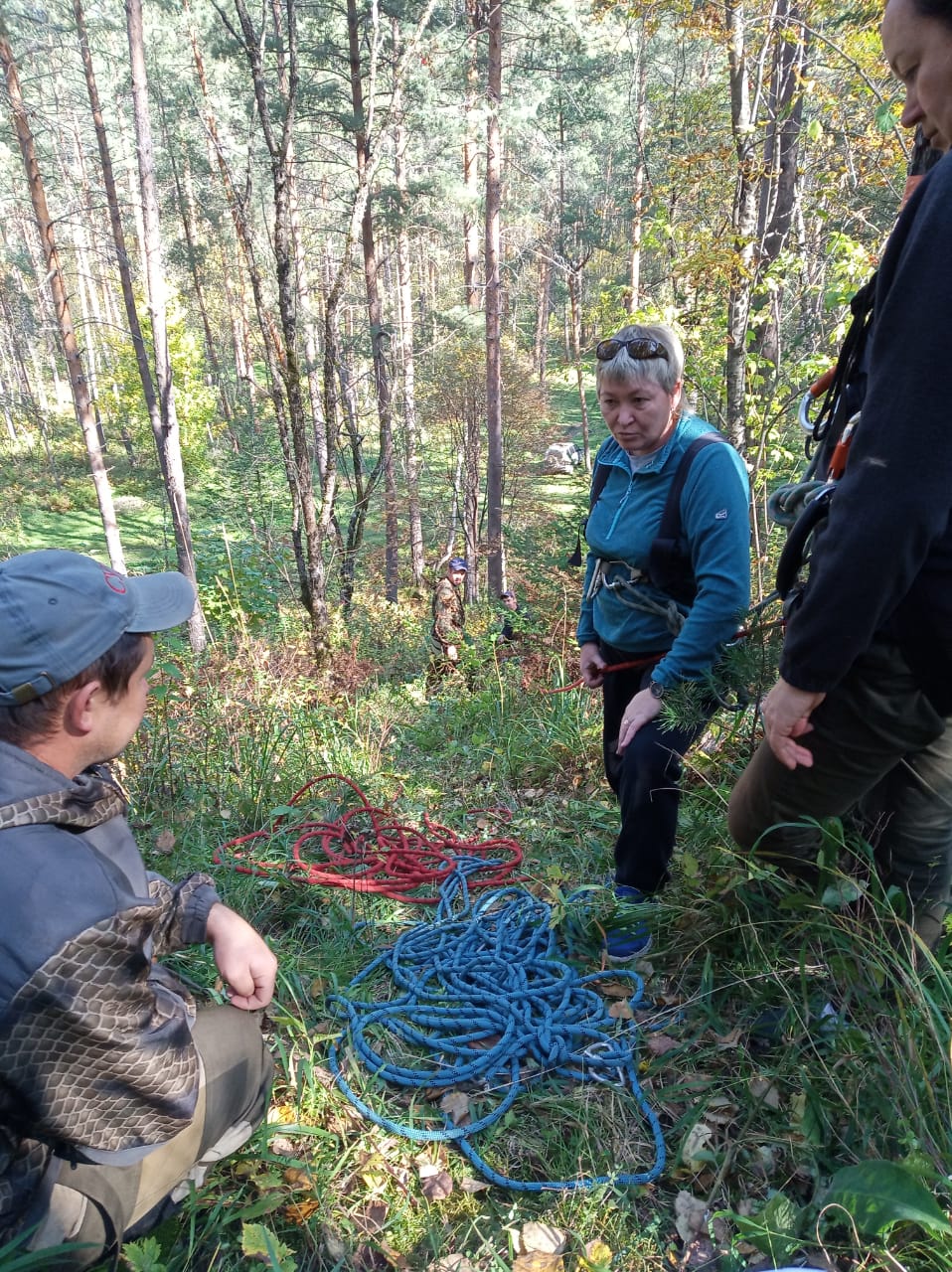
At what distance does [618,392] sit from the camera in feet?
7.53

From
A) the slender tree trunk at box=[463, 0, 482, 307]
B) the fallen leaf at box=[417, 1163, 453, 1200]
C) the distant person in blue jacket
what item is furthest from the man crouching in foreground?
the slender tree trunk at box=[463, 0, 482, 307]

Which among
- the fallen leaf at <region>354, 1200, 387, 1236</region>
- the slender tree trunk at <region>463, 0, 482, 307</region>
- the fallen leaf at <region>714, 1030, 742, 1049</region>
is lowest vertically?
the fallen leaf at <region>354, 1200, 387, 1236</region>

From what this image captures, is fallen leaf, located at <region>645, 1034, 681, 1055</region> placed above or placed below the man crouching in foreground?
below

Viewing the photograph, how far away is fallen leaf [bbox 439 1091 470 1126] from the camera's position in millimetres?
1903

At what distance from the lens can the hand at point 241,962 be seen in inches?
61.8

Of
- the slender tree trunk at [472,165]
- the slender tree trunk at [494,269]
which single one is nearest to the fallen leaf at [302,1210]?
the slender tree trunk at [472,165]

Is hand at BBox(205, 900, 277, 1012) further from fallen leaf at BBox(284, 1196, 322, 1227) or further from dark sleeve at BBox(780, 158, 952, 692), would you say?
dark sleeve at BBox(780, 158, 952, 692)

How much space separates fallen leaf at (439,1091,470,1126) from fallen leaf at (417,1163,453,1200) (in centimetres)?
14

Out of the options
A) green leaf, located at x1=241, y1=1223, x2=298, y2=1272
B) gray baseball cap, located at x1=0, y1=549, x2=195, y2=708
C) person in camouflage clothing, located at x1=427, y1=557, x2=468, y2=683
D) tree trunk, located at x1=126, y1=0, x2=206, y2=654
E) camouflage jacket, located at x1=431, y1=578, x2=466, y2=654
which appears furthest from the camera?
tree trunk, located at x1=126, y1=0, x2=206, y2=654

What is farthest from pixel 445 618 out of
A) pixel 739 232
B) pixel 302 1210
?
pixel 302 1210

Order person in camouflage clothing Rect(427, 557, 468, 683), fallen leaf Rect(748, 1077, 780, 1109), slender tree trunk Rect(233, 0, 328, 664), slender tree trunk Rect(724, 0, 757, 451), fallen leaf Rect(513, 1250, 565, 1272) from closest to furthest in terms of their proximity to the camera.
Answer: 1. fallen leaf Rect(513, 1250, 565, 1272)
2. fallen leaf Rect(748, 1077, 780, 1109)
3. slender tree trunk Rect(724, 0, 757, 451)
4. slender tree trunk Rect(233, 0, 328, 664)
5. person in camouflage clothing Rect(427, 557, 468, 683)

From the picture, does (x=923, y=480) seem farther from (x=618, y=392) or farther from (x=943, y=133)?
(x=618, y=392)

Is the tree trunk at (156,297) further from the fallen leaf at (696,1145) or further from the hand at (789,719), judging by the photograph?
the hand at (789,719)

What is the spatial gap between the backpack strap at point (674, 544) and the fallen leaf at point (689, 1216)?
1.58 metres
